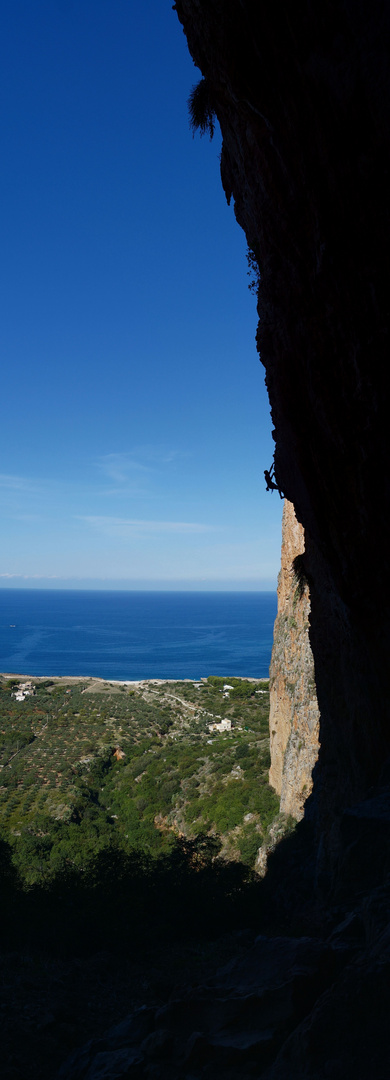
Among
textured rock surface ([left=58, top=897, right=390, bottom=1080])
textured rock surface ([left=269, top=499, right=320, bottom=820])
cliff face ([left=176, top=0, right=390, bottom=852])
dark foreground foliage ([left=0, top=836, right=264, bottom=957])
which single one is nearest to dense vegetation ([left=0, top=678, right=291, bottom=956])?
dark foreground foliage ([left=0, top=836, right=264, bottom=957])

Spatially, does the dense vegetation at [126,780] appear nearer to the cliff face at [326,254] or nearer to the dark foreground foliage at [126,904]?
the dark foreground foliage at [126,904]

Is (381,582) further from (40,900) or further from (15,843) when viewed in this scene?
(15,843)

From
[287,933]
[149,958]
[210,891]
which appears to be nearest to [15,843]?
[210,891]

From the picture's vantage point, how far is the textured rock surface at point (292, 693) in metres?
19.1

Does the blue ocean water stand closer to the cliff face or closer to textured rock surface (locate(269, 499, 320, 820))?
textured rock surface (locate(269, 499, 320, 820))

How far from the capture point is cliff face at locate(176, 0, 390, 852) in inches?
196

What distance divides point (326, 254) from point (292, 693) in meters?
19.7

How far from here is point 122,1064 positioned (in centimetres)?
514

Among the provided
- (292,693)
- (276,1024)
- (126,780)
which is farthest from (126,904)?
(126,780)

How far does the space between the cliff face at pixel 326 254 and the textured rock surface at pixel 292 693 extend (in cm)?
949

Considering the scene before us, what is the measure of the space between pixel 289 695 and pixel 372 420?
18.9 meters

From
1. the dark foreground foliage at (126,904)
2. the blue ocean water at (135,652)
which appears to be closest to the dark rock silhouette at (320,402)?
the dark foreground foliage at (126,904)

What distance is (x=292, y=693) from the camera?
72.8 feet

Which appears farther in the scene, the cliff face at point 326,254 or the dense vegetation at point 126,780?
the dense vegetation at point 126,780
